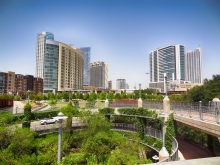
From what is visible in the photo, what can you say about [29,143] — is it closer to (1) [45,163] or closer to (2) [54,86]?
(1) [45,163]

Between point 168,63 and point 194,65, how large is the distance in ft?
147

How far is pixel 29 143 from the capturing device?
1325 centimetres

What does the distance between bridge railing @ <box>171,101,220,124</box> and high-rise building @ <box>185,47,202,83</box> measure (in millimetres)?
163970

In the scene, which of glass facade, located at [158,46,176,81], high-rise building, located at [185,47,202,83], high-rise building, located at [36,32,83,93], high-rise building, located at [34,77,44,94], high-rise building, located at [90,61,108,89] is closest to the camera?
high-rise building, located at [36,32,83,93]

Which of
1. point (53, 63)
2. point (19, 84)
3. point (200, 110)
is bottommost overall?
point (200, 110)

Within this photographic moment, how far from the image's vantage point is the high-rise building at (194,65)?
158375 millimetres

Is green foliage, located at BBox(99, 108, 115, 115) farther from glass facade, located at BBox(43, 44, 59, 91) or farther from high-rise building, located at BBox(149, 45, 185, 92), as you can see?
high-rise building, located at BBox(149, 45, 185, 92)

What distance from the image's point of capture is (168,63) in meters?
136

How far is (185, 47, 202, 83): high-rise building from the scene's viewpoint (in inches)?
A: 6235

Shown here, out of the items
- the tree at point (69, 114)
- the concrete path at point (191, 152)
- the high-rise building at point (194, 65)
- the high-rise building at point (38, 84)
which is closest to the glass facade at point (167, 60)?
the high-rise building at point (194, 65)

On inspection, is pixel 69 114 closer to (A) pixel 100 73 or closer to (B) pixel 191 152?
(B) pixel 191 152

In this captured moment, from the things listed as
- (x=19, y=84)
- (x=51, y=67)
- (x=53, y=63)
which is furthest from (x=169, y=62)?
(x=19, y=84)

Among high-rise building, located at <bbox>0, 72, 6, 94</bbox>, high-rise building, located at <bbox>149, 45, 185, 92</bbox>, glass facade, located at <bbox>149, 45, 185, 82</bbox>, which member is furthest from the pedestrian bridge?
→ glass facade, located at <bbox>149, 45, 185, 82</bbox>

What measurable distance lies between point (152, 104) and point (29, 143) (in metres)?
13.8
